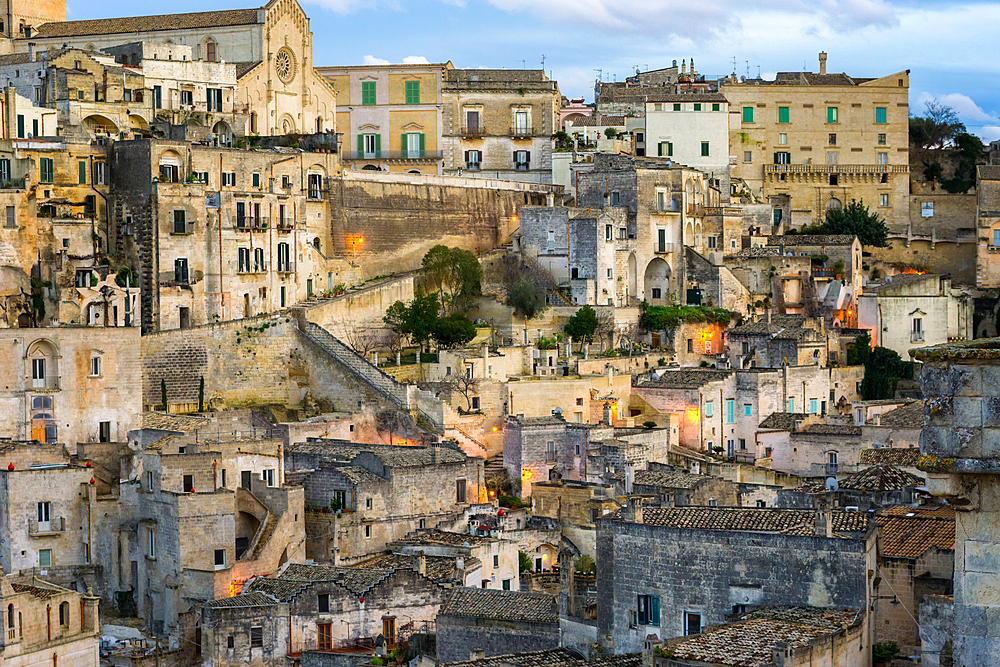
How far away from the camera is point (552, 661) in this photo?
1062 inches

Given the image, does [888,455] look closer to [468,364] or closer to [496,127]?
[468,364]

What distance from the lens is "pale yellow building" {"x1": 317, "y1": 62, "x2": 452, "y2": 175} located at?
6606 cm

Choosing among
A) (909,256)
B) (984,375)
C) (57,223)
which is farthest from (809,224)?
(984,375)

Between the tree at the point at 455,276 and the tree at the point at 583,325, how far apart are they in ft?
12.0

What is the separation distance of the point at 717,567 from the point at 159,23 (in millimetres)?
42930

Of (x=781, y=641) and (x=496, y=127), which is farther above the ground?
(x=496, y=127)

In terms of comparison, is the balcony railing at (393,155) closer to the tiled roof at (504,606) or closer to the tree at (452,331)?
the tree at (452,331)

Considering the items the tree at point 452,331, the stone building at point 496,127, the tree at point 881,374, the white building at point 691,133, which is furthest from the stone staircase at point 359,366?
the white building at point 691,133

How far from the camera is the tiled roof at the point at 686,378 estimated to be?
169 feet

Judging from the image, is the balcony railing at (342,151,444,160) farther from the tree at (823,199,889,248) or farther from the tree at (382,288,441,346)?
the tree at (823,199,889,248)

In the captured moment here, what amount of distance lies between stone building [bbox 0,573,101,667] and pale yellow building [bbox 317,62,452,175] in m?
33.1

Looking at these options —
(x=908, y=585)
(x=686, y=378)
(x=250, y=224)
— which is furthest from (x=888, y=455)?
(x=250, y=224)

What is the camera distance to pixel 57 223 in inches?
1981

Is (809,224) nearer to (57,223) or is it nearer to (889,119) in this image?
(889,119)
